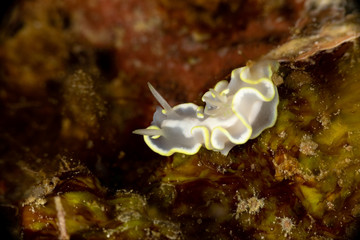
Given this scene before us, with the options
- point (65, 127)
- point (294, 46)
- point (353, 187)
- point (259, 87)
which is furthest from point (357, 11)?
point (65, 127)

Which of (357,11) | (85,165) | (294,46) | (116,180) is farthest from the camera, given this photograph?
(116,180)

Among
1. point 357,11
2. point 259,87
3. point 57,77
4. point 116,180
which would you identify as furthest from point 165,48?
point 116,180

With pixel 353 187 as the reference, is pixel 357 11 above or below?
above

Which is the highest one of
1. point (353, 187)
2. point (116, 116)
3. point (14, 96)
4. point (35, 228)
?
point (116, 116)

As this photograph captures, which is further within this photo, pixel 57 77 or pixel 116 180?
pixel 116 180

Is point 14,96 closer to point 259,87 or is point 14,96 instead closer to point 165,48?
point 165,48

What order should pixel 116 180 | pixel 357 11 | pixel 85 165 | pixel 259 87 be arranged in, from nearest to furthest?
pixel 357 11 < pixel 259 87 < pixel 85 165 < pixel 116 180
